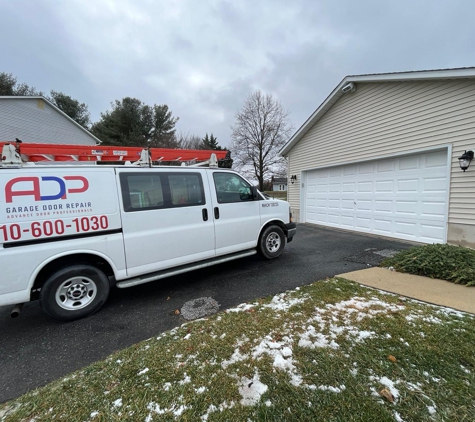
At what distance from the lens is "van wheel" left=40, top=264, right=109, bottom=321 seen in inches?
107

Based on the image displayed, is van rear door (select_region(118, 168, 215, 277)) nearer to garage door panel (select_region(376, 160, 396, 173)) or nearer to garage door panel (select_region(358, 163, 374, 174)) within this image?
garage door panel (select_region(376, 160, 396, 173))

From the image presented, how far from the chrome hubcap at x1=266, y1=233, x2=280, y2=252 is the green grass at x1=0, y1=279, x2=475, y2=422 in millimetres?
2225

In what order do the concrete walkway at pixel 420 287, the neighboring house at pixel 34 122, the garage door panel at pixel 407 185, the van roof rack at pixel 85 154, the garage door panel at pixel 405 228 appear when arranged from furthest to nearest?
the neighboring house at pixel 34 122
the garage door panel at pixel 405 228
the garage door panel at pixel 407 185
the concrete walkway at pixel 420 287
the van roof rack at pixel 85 154

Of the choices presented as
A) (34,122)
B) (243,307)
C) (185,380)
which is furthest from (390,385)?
(34,122)

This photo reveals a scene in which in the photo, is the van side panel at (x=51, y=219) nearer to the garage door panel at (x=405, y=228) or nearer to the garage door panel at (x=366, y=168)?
the garage door panel at (x=405, y=228)

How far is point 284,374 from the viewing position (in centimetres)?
180

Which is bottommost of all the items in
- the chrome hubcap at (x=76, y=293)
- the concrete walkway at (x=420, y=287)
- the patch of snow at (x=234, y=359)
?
the concrete walkway at (x=420, y=287)

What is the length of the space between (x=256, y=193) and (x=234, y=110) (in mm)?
22447

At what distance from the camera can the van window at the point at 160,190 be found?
3207 millimetres

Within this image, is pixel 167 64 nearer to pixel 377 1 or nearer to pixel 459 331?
pixel 377 1

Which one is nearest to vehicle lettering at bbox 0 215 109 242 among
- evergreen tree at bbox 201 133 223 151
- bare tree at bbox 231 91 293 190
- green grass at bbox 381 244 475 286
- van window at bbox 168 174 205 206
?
van window at bbox 168 174 205 206

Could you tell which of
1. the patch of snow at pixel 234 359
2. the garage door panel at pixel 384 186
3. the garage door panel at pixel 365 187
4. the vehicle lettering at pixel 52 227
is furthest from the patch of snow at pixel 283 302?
the garage door panel at pixel 365 187

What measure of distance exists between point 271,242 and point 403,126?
5.44 meters

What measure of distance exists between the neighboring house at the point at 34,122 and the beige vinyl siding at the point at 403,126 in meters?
14.4
